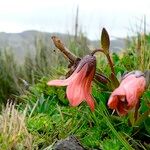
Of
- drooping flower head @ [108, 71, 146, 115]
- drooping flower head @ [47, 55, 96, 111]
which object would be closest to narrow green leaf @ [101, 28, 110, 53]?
drooping flower head @ [47, 55, 96, 111]

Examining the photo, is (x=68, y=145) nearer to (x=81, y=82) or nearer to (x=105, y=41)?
(x=81, y=82)

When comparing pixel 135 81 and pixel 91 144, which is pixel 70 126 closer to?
pixel 91 144

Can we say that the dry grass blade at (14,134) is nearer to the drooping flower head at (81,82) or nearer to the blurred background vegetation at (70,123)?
the blurred background vegetation at (70,123)

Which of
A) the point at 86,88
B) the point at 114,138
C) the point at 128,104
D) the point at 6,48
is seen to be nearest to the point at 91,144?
the point at 114,138

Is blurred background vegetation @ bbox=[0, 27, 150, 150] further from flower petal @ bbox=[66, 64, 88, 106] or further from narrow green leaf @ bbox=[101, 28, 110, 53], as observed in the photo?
narrow green leaf @ bbox=[101, 28, 110, 53]

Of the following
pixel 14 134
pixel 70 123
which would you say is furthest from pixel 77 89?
pixel 70 123

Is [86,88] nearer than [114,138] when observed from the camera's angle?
Yes

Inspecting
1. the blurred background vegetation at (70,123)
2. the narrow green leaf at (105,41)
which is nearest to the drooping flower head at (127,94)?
the blurred background vegetation at (70,123)
